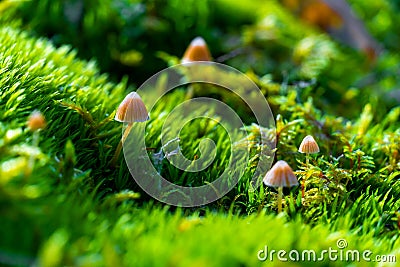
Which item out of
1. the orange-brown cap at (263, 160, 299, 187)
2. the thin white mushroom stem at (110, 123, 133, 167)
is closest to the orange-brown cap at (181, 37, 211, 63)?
the thin white mushroom stem at (110, 123, 133, 167)

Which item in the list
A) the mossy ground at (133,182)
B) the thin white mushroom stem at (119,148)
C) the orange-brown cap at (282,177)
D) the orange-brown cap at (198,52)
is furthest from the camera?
the orange-brown cap at (198,52)

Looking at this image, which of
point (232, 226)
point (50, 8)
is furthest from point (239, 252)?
point (50, 8)

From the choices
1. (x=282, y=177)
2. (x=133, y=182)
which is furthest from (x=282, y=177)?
(x=133, y=182)

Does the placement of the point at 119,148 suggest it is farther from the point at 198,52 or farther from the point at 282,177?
the point at 198,52

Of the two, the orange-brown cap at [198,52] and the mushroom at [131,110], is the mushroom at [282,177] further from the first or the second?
the orange-brown cap at [198,52]

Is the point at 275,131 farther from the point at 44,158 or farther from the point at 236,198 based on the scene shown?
the point at 44,158

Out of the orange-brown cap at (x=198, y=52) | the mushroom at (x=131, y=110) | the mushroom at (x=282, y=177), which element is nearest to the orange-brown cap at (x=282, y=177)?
the mushroom at (x=282, y=177)

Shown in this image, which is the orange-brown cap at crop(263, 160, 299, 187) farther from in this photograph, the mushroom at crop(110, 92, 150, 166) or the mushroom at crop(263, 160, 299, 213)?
the mushroom at crop(110, 92, 150, 166)

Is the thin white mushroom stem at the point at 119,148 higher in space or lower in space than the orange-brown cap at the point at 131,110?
lower
